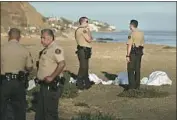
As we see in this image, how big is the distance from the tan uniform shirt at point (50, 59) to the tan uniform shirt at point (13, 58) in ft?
2.02

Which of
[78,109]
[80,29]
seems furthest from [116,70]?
[78,109]

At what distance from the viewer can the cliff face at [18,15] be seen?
205ft

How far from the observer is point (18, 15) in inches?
2589

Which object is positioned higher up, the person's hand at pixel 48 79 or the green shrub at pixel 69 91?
the person's hand at pixel 48 79

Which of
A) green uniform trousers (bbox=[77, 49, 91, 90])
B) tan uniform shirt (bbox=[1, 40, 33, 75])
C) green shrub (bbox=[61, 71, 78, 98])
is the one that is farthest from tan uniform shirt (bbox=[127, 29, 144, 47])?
tan uniform shirt (bbox=[1, 40, 33, 75])

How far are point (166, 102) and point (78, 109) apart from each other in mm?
2165

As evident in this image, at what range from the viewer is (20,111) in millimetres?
9289

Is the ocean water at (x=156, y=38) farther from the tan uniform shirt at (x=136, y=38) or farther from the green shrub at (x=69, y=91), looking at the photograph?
the tan uniform shirt at (x=136, y=38)

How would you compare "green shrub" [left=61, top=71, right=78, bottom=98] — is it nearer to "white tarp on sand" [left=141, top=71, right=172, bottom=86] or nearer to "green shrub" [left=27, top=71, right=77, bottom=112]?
"green shrub" [left=27, top=71, right=77, bottom=112]

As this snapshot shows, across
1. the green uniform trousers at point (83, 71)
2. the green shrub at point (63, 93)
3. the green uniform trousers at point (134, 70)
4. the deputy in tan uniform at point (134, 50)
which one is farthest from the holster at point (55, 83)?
the green uniform trousers at point (83, 71)

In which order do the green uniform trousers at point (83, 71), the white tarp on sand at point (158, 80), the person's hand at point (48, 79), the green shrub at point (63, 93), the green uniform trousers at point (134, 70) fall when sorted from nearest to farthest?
the person's hand at point (48, 79) → the green shrub at point (63, 93) → the green uniform trousers at point (134, 70) → the green uniform trousers at point (83, 71) → the white tarp on sand at point (158, 80)

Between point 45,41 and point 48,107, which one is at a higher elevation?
point 45,41

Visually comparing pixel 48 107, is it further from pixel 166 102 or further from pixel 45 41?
pixel 166 102

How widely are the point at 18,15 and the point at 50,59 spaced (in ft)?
191
